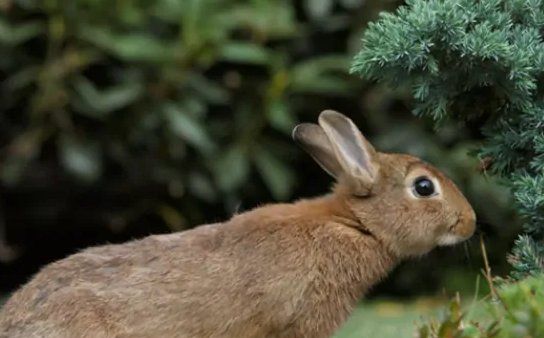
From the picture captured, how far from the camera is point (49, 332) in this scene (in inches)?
238

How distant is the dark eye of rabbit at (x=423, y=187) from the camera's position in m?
6.64

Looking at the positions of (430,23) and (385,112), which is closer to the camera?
(430,23)

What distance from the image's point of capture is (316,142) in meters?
6.81

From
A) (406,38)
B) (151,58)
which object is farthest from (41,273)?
(151,58)

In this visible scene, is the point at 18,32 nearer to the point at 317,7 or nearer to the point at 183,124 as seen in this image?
the point at 183,124

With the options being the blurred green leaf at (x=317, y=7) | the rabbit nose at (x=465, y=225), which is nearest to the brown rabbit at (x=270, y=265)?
the rabbit nose at (x=465, y=225)

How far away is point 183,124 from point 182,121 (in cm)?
2

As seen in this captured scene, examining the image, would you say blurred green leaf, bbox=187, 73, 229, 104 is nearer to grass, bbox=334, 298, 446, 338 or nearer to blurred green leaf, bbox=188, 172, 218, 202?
blurred green leaf, bbox=188, 172, 218, 202

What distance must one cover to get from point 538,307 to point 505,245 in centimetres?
538

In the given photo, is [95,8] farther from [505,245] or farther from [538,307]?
[538,307]

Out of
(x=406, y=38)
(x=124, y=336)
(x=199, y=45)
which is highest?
(x=406, y=38)

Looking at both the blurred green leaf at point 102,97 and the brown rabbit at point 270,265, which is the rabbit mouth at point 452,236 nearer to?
the brown rabbit at point 270,265

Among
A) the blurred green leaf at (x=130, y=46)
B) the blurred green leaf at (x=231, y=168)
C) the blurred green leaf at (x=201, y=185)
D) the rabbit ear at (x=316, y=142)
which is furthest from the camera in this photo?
the blurred green leaf at (x=201, y=185)

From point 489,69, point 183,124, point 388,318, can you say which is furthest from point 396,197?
point 183,124
